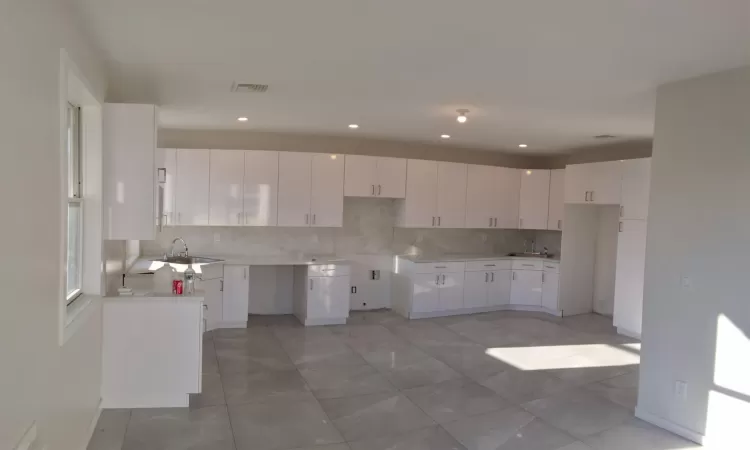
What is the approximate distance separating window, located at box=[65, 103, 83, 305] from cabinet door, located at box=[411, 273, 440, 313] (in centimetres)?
458

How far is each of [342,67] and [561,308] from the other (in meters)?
5.72

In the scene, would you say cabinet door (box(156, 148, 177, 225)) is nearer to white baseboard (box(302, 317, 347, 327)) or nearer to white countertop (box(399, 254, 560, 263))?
white baseboard (box(302, 317, 347, 327))

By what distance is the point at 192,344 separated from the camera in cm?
407

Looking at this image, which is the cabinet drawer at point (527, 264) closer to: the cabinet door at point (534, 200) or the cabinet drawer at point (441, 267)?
the cabinet door at point (534, 200)

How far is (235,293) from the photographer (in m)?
6.43

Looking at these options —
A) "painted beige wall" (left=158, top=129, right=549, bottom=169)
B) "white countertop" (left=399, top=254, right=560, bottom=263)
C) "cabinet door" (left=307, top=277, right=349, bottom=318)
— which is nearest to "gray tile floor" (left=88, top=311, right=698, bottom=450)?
"cabinet door" (left=307, top=277, right=349, bottom=318)

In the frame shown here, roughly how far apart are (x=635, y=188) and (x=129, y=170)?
5.95 meters

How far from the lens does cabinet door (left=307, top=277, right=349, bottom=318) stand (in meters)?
6.69

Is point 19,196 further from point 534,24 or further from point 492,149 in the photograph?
point 492,149

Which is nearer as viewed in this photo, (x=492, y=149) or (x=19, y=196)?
(x=19, y=196)

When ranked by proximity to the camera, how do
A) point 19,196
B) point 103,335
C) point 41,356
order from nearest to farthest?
1. point 19,196
2. point 41,356
3. point 103,335

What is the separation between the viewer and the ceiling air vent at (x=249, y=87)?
4.14 m

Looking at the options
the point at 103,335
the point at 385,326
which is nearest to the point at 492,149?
the point at 385,326

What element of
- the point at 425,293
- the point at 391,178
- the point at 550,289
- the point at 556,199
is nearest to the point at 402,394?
the point at 425,293
